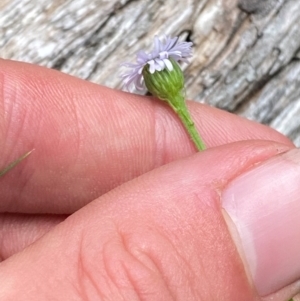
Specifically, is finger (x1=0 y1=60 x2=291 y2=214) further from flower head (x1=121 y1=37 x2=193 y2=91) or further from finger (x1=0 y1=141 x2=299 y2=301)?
finger (x1=0 y1=141 x2=299 y2=301)

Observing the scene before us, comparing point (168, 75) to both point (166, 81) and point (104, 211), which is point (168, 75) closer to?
point (166, 81)

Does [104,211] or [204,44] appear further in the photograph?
[204,44]

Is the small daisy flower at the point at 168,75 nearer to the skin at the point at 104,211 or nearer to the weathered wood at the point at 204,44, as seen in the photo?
the skin at the point at 104,211

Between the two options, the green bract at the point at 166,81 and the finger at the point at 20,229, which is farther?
the finger at the point at 20,229

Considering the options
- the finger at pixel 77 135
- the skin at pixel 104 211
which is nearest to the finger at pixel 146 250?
the skin at pixel 104 211

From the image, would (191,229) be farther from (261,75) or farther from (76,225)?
(261,75)

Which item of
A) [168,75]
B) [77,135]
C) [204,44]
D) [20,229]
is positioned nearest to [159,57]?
[168,75]
